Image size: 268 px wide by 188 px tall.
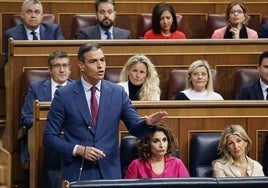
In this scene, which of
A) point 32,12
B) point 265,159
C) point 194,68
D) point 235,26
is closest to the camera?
point 265,159

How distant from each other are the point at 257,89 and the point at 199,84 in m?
0.26

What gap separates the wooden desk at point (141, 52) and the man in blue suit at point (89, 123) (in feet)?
3.29

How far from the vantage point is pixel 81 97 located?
2.90 metres

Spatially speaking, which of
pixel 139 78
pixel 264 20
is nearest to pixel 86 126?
pixel 139 78

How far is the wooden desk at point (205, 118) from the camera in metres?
3.35

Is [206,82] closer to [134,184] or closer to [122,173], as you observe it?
[122,173]

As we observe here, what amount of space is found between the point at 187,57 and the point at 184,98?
1.42 ft

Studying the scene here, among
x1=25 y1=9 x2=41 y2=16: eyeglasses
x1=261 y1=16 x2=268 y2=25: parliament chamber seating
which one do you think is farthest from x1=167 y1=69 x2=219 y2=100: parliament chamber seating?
x1=261 y1=16 x2=268 y2=25: parliament chamber seating

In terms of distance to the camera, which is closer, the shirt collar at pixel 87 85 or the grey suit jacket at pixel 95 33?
the shirt collar at pixel 87 85

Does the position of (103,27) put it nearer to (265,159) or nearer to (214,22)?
(214,22)

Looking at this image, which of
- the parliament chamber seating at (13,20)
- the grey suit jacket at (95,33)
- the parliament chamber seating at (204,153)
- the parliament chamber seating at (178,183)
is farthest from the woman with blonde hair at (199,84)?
the parliament chamber seating at (178,183)

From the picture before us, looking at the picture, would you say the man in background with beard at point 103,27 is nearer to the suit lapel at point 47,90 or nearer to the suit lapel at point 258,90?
the suit lapel at point 47,90

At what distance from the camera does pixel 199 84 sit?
3.76m

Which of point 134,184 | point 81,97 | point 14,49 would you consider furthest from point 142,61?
point 134,184
